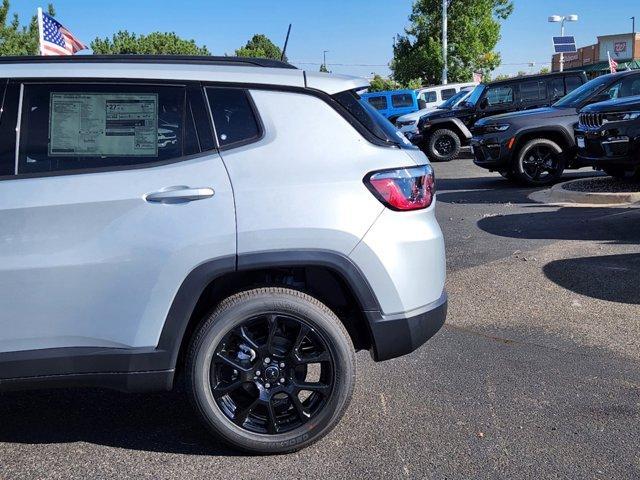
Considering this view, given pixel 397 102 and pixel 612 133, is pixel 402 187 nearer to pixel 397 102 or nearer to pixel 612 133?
pixel 612 133

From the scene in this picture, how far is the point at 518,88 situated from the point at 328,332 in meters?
14.9

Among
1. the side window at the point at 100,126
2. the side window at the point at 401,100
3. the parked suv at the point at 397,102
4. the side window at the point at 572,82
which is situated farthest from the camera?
the side window at the point at 401,100

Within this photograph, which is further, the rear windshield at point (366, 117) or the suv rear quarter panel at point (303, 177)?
the rear windshield at point (366, 117)

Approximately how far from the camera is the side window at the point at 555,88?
53.7 ft

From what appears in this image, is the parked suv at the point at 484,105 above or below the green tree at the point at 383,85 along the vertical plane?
below

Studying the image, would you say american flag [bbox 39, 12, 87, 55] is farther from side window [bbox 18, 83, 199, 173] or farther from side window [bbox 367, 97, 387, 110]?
side window [bbox 367, 97, 387, 110]

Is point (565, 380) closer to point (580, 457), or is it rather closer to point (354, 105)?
point (580, 457)

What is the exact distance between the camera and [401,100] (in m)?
25.9

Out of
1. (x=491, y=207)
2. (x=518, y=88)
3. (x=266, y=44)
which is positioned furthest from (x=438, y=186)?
(x=266, y=44)

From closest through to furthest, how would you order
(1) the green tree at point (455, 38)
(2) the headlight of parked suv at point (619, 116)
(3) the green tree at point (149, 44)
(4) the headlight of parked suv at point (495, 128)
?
1. (2) the headlight of parked suv at point (619, 116)
2. (4) the headlight of parked suv at point (495, 128)
3. (1) the green tree at point (455, 38)
4. (3) the green tree at point (149, 44)

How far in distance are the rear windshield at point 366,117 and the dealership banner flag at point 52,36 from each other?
464 inches

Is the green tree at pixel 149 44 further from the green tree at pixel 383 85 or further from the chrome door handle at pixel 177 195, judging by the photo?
the chrome door handle at pixel 177 195

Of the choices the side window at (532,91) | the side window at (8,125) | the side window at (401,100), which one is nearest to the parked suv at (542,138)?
the side window at (532,91)

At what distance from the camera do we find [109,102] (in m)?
3.28
